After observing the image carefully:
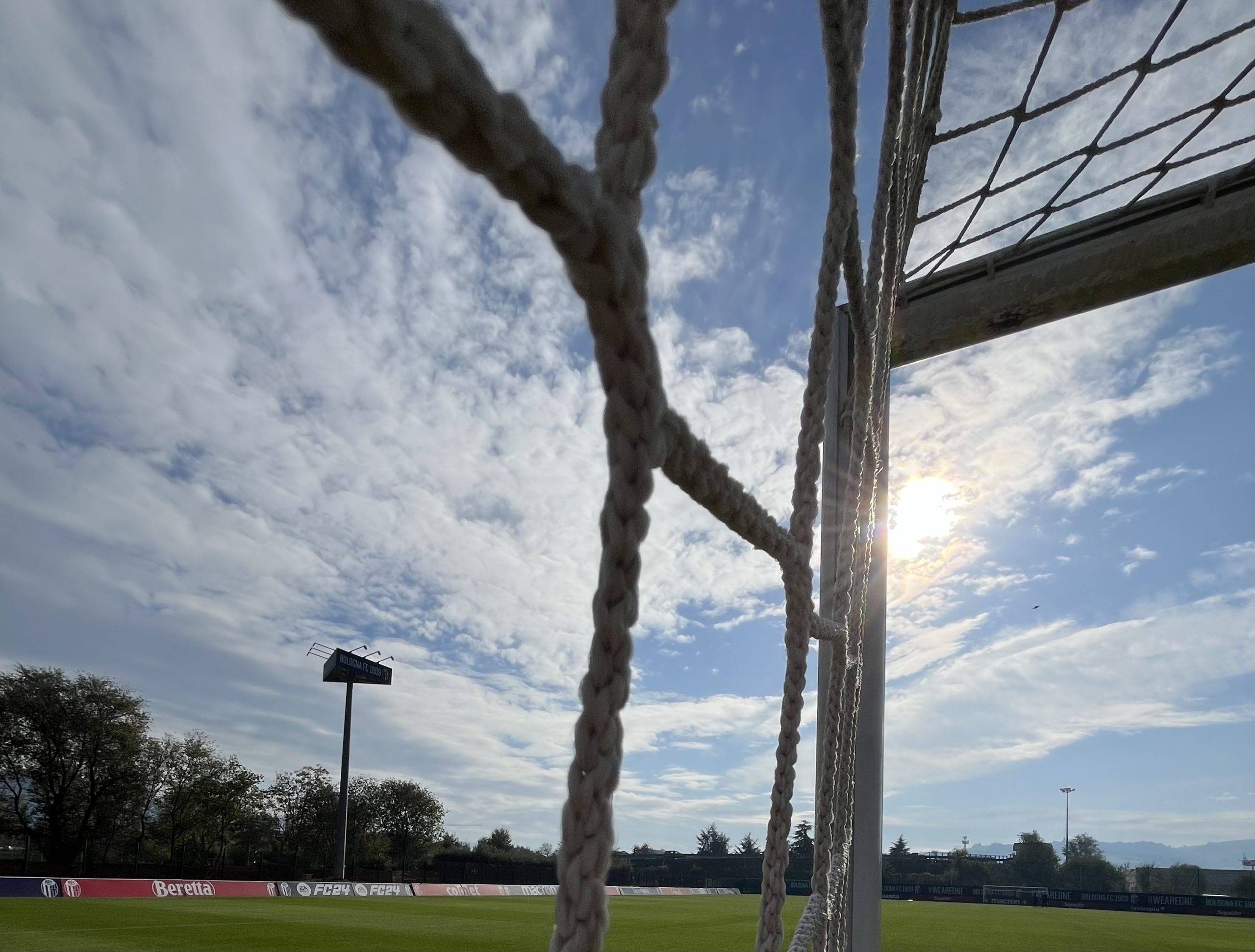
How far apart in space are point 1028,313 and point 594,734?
1.75 metres

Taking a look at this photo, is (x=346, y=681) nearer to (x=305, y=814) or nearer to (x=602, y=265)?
(x=305, y=814)

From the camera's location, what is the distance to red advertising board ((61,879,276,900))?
1174 centimetres

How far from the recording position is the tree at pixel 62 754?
1742 centimetres

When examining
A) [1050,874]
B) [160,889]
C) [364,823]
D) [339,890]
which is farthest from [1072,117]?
[364,823]

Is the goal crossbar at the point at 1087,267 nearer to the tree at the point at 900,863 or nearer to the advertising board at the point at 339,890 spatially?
the advertising board at the point at 339,890

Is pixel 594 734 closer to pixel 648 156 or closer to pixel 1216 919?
pixel 648 156

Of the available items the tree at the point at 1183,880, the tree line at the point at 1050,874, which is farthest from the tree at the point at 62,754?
the tree at the point at 1183,880

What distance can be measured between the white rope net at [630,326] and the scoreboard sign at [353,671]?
18091mm

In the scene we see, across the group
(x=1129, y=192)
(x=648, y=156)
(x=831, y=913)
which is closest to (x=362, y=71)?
(x=648, y=156)

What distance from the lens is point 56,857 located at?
57.8 ft

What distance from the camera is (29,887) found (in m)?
10.9

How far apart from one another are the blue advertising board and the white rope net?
1328 cm

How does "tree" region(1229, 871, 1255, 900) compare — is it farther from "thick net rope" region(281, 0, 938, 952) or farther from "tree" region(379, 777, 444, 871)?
"thick net rope" region(281, 0, 938, 952)

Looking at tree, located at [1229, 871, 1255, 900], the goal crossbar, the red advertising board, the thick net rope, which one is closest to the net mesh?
the goal crossbar
